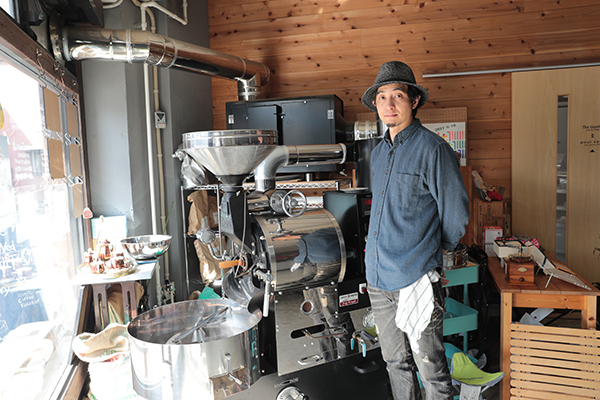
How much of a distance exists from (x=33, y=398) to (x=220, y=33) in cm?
337

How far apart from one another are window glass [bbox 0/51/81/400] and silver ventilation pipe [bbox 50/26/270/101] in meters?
0.32

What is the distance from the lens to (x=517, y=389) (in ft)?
7.56

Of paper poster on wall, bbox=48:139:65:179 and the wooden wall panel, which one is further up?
the wooden wall panel

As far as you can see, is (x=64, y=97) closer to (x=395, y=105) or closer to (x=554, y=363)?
(x=395, y=105)

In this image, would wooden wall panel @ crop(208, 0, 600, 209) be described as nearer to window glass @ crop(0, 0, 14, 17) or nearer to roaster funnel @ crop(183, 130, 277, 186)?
window glass @ crop(0, 0, 14, 17)

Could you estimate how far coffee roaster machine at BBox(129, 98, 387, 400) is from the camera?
4.56 ft

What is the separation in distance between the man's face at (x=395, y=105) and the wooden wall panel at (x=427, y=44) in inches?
80.0

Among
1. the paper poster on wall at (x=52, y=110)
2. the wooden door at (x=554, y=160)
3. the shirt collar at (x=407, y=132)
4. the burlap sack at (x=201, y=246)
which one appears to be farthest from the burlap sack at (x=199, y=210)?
the wooden door at (x=554, y=160)

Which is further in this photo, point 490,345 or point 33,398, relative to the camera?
point 490,345

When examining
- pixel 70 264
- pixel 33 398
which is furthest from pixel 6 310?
pixel 70 264

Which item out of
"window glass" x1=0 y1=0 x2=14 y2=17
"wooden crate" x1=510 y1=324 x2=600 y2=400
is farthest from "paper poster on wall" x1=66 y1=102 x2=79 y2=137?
"wooden crate" x1=510 y1=324 x2=600 y2=400

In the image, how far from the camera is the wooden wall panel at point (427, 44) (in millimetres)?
3514

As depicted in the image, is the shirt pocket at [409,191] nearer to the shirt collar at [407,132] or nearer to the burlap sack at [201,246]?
the shirt collar at [407,132]

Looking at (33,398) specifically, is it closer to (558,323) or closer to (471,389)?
(471,389)
